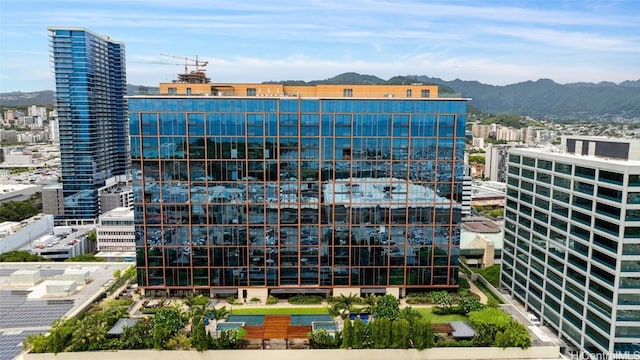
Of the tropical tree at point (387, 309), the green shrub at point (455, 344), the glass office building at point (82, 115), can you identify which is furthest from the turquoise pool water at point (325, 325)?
the glass office building at point (82, 115)

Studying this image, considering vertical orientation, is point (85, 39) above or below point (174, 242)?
above

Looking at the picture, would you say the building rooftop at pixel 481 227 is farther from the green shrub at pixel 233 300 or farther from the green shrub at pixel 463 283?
the green shrub at pixel 233 300

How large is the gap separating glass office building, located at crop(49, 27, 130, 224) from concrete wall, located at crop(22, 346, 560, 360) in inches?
2478

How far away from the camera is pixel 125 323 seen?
122 feet

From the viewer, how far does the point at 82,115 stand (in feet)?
281

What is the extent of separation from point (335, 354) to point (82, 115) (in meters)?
76.7

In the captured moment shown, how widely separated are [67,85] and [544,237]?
291 feet

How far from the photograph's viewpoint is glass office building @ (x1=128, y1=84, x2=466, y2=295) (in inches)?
1630

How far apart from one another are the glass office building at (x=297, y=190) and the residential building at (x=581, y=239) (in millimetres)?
6950

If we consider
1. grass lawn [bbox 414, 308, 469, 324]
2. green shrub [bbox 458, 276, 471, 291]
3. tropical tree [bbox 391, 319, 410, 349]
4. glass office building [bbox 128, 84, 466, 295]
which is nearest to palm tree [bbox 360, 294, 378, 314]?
glass office building [bbox 128, 84, 466, 295]

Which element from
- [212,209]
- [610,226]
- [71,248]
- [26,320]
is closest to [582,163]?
[610,226]

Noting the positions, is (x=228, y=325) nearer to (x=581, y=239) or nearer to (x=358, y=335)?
(x=358, y=335)

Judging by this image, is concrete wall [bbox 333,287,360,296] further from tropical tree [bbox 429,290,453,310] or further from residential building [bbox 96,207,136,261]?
residential building [bbox 96,207,136,261]

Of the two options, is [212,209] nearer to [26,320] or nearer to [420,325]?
[26,320]
